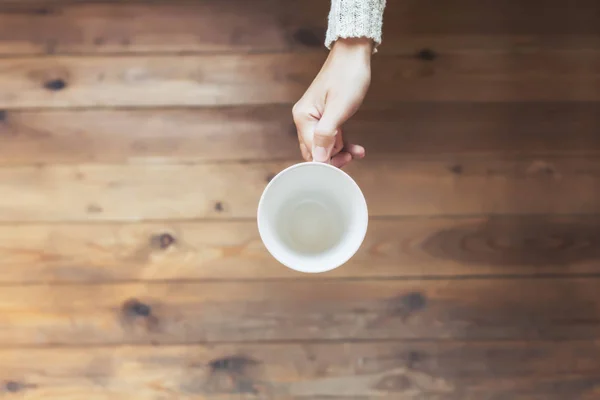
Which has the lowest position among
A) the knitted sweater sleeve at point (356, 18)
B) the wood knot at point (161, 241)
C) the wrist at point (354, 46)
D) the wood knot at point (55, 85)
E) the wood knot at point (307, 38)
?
the wood knot at point (161, 241)

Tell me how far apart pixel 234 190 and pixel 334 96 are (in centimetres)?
36

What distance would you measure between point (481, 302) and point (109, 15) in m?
0.88

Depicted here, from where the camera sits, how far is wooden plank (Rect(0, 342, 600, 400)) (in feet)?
3.41

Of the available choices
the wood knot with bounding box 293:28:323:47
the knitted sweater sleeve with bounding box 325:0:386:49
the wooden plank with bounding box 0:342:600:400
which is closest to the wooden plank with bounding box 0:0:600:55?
the wood knot with bounding box 293:28:323:47

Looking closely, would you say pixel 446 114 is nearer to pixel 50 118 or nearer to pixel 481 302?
pixel 481 302

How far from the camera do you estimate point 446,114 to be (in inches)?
41.2

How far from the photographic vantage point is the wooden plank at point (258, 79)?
1.05m

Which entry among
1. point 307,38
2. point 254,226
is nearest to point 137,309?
point 254,226

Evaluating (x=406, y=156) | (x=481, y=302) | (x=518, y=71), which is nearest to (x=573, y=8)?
(x=518, y=71)

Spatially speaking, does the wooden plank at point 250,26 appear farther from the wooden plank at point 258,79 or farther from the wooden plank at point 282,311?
the wooden plank at point 282,311

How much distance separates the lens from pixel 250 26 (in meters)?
1.05

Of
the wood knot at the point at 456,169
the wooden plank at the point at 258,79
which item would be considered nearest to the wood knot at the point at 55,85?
the wooden plank at the point at 258,79

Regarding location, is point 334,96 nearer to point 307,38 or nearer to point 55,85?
point 307,38

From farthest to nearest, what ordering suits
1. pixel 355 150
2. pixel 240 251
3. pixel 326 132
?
pixel 240 251 < pixel 355 150 < pixel 326 132
